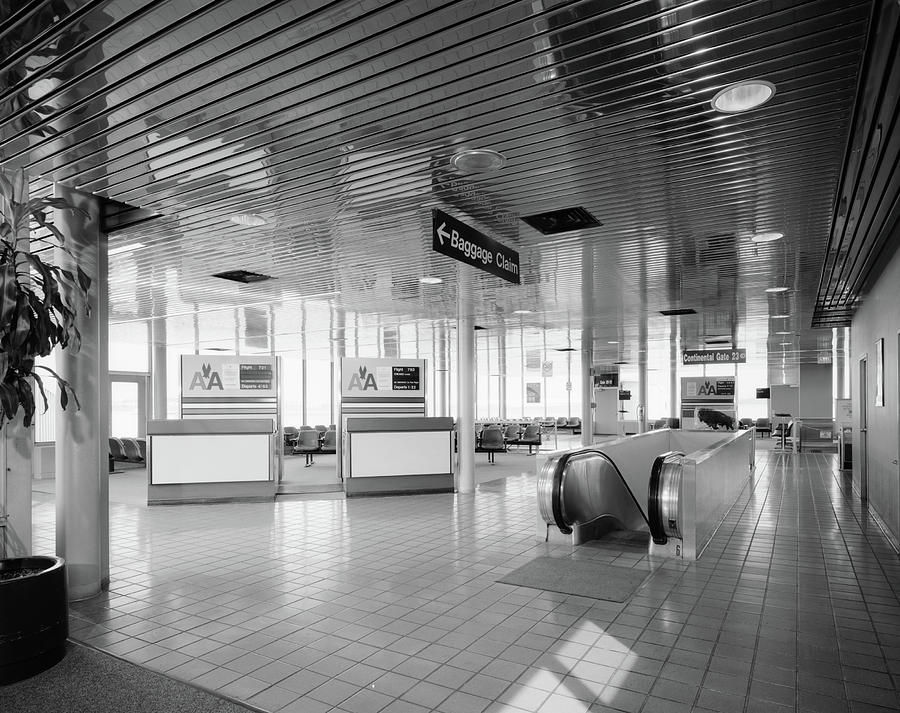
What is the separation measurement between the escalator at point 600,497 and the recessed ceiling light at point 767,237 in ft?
7.70

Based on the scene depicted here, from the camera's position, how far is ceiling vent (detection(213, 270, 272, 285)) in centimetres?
809

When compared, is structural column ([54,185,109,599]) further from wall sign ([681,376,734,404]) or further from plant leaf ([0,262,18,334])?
wall sign ([681,376,734,404])

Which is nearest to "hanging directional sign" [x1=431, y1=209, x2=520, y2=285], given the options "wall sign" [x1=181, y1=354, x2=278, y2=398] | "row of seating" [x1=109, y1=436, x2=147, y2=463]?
"wall sign" [x1=181, y1=354, x2=278, y2=398]

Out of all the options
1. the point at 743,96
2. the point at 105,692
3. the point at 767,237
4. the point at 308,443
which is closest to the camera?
the point at 105,692

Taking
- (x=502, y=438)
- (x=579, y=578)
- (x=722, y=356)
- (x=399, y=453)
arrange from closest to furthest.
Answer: (x=579, y=578) → (x=399, y=453) → (x=722, y=356) → (x=502, y=438)

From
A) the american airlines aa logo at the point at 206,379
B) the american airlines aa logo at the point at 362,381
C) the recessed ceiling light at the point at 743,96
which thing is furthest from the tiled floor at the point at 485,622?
the american airlines aa logo at the point at 362,381

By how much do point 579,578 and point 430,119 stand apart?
12.9 ft

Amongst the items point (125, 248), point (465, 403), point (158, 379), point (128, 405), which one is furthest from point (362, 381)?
point (128, 405)

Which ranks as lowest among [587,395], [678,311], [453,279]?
[587,395]

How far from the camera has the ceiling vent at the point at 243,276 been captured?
8.09m

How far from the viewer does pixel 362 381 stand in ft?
37.3

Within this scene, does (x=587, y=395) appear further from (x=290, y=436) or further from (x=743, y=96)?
(x=743, y=96)

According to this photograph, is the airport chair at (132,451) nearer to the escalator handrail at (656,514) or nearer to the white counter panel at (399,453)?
the white counter panel at (399,453)

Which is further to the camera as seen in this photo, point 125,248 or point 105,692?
point 125,248
